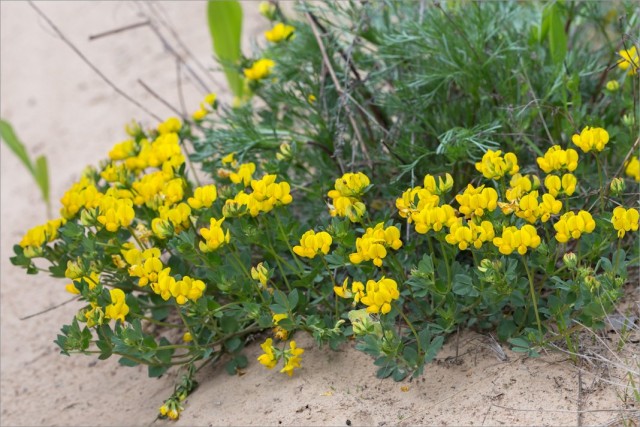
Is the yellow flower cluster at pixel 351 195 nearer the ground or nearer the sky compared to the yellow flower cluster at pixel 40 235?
nearer the ground

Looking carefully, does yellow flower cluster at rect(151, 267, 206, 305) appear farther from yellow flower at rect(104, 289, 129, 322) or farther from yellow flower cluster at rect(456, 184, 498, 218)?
yellow flower cluster at rect(456, 184, 498, 218)

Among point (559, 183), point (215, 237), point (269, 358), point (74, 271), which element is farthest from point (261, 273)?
point (559, 183)

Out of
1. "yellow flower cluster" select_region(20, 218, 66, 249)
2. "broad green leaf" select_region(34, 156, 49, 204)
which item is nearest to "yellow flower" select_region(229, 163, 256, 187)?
"yellow flower cluster" select_region(20, 218, 66, 249)

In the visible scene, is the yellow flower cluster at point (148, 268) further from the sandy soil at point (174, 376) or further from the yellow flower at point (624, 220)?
the yellow flower at point (624, 220)

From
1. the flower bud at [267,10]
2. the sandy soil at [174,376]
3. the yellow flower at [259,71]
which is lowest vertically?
the sandy soil at [174,376]

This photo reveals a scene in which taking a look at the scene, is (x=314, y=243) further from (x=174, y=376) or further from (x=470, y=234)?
(x=174, y=376)

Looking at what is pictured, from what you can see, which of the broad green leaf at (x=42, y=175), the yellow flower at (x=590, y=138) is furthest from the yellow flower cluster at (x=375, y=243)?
the broad green leaf at (x=42, y=175)
